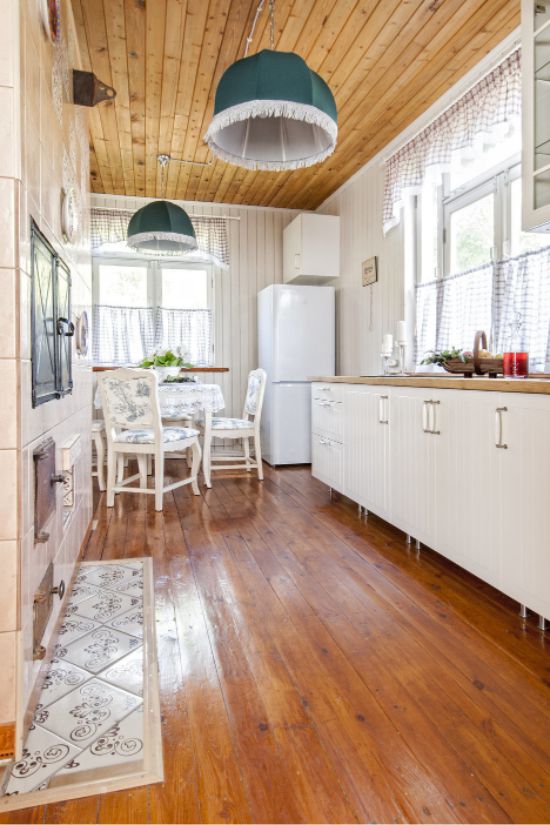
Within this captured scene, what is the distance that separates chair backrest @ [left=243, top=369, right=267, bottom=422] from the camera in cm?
448

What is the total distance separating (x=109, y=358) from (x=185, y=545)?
318 centimetres

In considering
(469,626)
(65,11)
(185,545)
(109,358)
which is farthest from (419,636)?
(109,358)

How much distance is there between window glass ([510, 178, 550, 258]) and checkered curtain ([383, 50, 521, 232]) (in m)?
0.31

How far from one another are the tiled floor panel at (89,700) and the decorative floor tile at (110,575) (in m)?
0.09

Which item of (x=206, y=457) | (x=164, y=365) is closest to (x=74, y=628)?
(x=206, y=457)

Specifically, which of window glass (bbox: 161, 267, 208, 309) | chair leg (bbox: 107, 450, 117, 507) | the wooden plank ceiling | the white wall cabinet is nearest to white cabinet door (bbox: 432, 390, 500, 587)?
the white wall cabinet

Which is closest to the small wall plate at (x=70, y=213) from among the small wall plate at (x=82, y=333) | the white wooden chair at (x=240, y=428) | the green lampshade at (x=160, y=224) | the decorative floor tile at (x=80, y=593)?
the small wall plate at (x=82, y=333)

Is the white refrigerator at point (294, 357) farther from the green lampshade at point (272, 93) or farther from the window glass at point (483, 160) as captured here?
the green lampshade at point (272, 93)

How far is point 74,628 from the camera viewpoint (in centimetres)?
190

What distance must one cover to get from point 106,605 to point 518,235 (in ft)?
8.94

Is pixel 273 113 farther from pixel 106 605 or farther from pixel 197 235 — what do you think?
pixel 197 235

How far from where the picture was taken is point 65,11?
2268 millimetres

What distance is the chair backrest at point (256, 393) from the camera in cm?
448

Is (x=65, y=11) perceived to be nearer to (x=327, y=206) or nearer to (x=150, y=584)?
(x=150, y=584)
